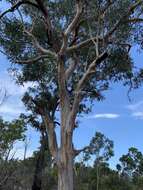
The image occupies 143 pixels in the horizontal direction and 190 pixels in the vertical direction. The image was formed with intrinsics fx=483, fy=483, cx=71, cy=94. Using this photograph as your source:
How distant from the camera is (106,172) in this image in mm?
51750

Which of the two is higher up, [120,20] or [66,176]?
[120,20]

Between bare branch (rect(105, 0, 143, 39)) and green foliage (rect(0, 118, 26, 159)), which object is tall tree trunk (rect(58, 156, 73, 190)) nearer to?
bare branch (rect(105, 0, 143, 39))

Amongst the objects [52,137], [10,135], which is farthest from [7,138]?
[52,137]

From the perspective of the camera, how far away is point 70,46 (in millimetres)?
19344

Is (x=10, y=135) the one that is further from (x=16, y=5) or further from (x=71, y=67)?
(x=16, y=5)

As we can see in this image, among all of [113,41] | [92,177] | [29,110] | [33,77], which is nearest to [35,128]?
[29,110]

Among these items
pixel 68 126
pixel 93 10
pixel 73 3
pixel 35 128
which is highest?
pixel 73 3

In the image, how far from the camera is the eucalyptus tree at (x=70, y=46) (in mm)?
18234

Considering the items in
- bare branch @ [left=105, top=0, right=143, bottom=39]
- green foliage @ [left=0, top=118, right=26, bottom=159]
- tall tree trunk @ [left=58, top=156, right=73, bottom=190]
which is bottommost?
tall tree trunk @ [left=58, top=156, right=73, bottom=190]

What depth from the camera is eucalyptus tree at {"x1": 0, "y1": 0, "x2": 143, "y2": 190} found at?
1823 centimetres

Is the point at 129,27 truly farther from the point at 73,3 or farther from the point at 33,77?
the point at 33,77

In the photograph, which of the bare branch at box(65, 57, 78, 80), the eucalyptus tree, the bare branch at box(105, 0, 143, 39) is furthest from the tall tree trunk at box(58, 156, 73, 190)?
the bare branch at box(105, 0, 143, 39)

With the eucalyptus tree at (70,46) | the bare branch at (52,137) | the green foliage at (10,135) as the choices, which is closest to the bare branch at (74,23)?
the eucalyptus tree at (70,46)

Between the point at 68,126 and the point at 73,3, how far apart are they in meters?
5.40
